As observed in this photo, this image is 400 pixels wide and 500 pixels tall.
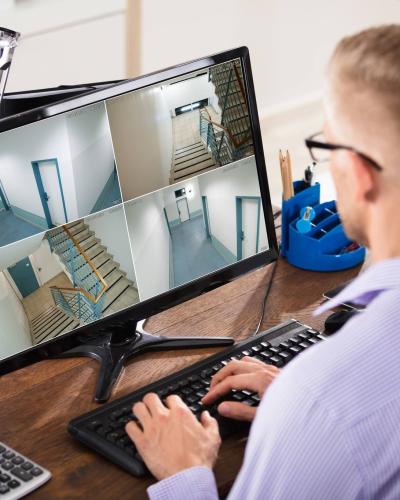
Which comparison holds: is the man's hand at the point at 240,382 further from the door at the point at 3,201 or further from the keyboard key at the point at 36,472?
the door at the point at 3,201

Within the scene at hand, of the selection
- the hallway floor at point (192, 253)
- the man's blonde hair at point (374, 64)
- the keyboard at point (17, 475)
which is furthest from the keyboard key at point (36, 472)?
the man's blonde hair at point (374, 64)

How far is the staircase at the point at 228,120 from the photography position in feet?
5.29

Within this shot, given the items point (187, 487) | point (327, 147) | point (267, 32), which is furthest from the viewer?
point (267, 32)

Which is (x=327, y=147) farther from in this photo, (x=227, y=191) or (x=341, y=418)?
(x=227, y=191)

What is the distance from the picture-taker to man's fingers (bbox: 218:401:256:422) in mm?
1368

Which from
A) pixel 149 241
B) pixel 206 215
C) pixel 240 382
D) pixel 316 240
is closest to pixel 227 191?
pixel 206 215

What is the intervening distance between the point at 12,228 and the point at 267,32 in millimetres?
4426

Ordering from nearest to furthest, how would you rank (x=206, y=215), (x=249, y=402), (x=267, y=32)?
(x=249, y=402)
(x=206, y=215)
(x=267, y=32)

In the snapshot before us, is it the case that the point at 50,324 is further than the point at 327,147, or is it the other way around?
the point at 50,324

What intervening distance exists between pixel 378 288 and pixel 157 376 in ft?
2.18

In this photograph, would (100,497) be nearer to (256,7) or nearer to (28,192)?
(28,192)

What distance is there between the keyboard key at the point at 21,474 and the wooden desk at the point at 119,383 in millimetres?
27

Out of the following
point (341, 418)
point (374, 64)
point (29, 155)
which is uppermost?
point (374, 64)

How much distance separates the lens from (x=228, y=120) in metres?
1.64
